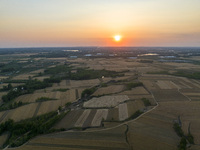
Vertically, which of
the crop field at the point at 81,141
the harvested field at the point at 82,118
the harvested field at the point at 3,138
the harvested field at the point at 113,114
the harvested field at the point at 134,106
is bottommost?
the harvested field at the point at 3,138

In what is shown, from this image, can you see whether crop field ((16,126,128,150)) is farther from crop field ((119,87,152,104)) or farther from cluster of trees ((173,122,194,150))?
crop field ((119,87,152,104))

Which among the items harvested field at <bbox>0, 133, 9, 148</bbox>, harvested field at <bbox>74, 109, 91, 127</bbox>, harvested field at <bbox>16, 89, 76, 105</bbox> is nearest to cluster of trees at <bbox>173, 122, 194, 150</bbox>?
harvested field at <bbox>74, 109, 91, 127</bbox>

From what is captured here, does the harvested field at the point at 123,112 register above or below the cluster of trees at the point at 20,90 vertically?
below

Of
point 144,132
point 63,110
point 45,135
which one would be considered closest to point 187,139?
point 144,132

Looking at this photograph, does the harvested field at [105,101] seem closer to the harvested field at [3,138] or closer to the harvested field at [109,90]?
the harvested field at [109,90]

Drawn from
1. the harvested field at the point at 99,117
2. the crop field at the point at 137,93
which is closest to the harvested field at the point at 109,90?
the crop field at the point at 137,93

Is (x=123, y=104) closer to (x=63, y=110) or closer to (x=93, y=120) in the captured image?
(x=93, y=120)

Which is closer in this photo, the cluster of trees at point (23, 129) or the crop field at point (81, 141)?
the crop field at point (81, 141)
